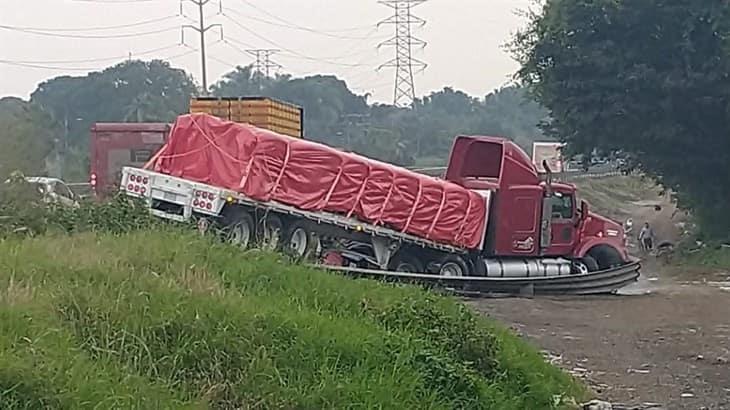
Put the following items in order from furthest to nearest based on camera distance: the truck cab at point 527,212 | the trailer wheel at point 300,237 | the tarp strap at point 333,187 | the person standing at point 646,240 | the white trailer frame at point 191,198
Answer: the person standing at point 646,240 → the truck cab at point 527,212 → the tarp strap at point 333,187 → the trailer wheel at point 300,237 → the white trailer frame at point 191,198

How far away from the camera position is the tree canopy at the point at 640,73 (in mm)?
30875

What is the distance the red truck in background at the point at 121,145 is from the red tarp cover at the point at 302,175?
5287 millimetres

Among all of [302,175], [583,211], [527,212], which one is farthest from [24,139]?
[583,211]

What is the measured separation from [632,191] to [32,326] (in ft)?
193

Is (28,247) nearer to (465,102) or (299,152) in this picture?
(299,152)

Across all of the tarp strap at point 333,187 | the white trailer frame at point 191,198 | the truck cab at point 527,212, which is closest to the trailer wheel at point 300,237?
the white trailer frame at point 191,198

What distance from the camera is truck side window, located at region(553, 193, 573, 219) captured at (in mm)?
23812

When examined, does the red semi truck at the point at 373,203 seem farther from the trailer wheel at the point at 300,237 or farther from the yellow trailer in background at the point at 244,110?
the yellow trailer in background at the point at 244,110

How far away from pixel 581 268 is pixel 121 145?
10.8 meters

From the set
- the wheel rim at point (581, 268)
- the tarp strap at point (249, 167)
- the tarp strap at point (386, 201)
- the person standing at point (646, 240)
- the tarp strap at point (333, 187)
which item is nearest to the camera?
the tarp strap at point (249, 167)

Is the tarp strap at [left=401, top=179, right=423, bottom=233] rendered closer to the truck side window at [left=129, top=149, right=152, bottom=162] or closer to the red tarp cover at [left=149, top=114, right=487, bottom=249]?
the red tarp cover at [left=149, top=114, right=487, bottom=249]

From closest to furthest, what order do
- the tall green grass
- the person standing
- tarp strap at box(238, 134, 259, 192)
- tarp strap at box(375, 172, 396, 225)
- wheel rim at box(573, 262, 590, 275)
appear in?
the tall green grass < tarp strap at box(238, 134, 259, 192) < tarp strap at box(375, 172, 396, 225) < wheel rim at box(573, 262, 590, 275) < the person standing

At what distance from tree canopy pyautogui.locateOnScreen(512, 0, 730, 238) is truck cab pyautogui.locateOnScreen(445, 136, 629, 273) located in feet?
24.0

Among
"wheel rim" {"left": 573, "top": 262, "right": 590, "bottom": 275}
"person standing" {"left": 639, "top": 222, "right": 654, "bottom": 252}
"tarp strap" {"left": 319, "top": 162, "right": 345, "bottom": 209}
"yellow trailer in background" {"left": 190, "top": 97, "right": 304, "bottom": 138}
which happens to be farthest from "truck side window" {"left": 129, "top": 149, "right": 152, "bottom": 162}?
"person standing" {"left": 639, "top": 222, "right": 654, "bottom": 252}
